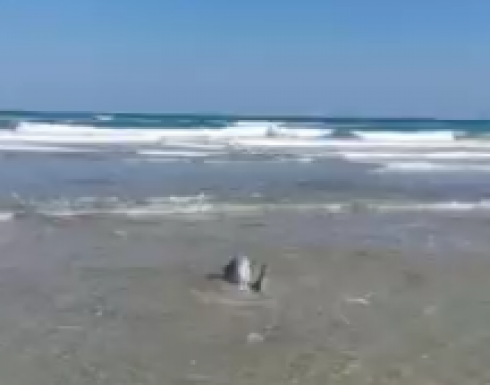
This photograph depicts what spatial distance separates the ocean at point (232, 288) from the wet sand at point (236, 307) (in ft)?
0.06

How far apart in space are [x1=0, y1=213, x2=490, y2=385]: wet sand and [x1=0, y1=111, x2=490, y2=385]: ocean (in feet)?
0.06

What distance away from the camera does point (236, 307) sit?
6.29m

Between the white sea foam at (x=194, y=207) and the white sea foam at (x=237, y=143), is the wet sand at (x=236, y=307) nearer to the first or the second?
the white sea foam at (x=194, y=207)

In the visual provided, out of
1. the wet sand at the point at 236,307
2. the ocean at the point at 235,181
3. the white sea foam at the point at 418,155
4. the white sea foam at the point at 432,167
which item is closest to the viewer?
the wet sand at the point at 236,307

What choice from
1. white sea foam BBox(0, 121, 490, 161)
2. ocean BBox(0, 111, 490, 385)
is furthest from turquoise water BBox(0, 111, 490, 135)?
ocean BBox(0, 111, 490, 385)

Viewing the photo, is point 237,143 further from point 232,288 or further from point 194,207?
point 232,288

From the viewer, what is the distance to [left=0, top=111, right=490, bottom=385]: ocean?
16.1 ft

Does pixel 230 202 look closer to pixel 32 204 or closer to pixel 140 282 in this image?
pixel 32 204

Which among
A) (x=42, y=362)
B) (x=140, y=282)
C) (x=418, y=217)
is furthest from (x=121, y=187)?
(x=42, y=362)

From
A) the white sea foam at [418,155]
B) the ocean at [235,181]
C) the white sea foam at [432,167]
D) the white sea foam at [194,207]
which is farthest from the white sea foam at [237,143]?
the white sea foam at [194,207]

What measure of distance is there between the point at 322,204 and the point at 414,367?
739 centimetres

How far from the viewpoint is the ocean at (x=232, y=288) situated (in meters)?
4.92

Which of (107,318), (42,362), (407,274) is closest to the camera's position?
(42,362)

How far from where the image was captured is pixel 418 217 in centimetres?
1138
